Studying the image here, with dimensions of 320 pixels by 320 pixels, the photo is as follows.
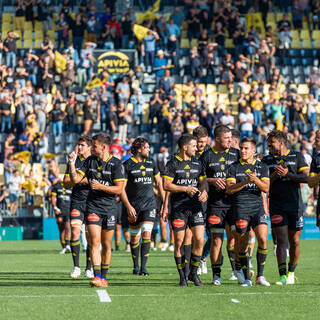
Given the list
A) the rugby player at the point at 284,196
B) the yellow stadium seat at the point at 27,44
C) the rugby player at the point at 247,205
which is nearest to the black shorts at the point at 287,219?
the rugby player at the point at 284,196

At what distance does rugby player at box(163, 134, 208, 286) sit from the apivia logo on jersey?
2241cm

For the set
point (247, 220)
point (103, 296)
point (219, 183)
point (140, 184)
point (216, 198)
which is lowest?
point (103, 296)

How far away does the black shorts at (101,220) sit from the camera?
11.0 m

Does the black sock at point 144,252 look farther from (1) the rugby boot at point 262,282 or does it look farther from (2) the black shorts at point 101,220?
(1) the rugby boot at point 262,282

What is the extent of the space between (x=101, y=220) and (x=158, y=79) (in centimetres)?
2246

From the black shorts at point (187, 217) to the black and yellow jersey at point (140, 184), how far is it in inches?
98.2

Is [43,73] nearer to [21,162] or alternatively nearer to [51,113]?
[51,113]

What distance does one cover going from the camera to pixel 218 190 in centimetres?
1160

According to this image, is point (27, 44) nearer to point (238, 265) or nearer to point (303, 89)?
point (303, 89)

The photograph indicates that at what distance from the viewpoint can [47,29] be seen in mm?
36438

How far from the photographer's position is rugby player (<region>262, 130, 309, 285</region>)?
454 inches

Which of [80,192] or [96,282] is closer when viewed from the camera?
[96,282]

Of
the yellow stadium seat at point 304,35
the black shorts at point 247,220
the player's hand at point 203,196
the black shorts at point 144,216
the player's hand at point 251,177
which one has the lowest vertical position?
the black shorts at point 144,216

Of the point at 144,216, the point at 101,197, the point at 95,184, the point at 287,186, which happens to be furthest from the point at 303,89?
the point at 95,184
